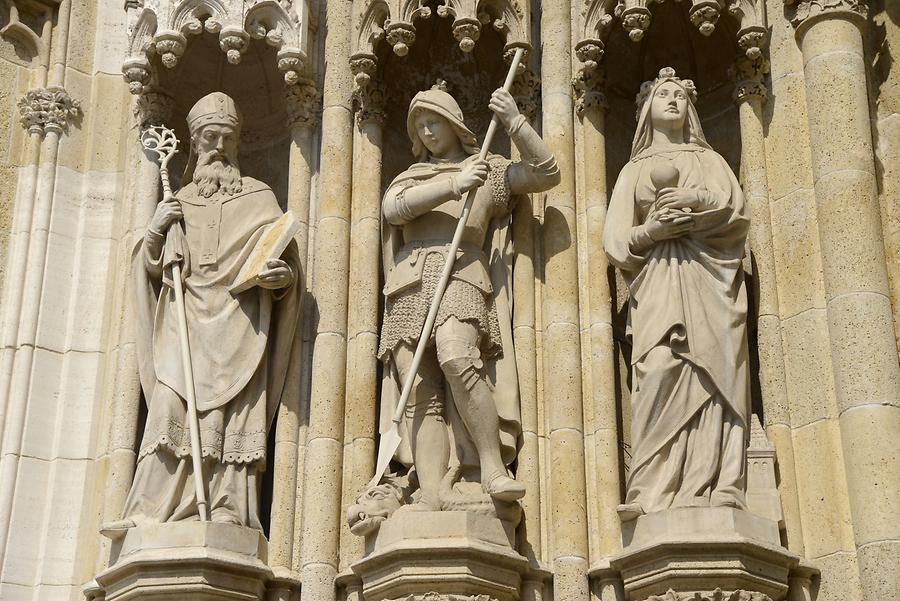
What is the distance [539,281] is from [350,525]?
6.45ft

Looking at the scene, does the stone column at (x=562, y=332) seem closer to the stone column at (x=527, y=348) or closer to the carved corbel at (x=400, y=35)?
the stone column at (x=527, y=348)

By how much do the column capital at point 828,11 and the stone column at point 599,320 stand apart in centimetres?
132

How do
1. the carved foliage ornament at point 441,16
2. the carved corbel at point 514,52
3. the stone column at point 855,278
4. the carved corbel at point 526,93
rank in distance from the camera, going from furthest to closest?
the carved corbel at point 526,93
the carved corbel at point 514,52
the carved foliage ornament at point 441,16
the stone column at point 855,278

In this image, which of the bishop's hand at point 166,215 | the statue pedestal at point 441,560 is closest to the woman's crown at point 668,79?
the statue pedestal at point 441,560

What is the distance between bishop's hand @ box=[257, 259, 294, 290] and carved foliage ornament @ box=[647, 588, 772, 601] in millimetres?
3063

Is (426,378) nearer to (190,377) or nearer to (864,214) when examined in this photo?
(190,377)

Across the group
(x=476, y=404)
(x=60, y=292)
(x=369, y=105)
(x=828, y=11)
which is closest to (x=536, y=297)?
(x=476, y=404)

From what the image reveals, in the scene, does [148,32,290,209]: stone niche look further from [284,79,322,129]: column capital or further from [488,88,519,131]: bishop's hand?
[488,88,519,131]: bishop's hand

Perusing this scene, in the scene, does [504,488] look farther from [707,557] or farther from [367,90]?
[367,90]

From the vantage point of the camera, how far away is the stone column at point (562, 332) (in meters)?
9.35

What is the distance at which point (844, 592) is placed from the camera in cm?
888

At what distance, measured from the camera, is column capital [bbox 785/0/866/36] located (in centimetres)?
1009

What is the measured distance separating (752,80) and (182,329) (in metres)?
3.91

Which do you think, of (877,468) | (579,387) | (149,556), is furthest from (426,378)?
(877,468)
